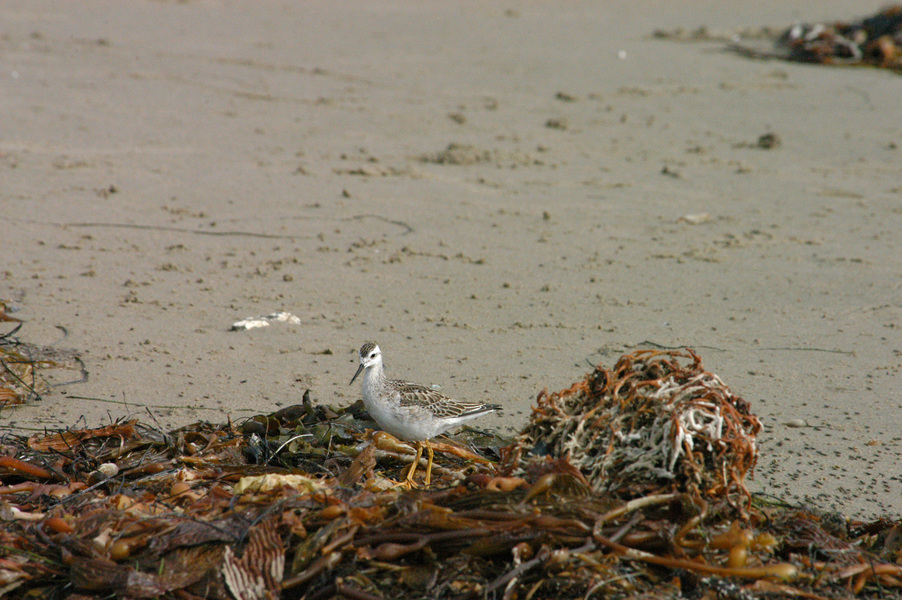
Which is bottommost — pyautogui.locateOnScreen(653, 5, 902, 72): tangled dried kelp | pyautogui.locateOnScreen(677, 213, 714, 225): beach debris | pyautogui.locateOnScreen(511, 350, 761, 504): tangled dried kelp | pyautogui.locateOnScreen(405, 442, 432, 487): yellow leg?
pyautogui.locateOnScreen(405, 442, 432, 487): yellow leg

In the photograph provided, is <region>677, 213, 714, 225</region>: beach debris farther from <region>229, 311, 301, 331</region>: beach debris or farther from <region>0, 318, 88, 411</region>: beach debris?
<region>0, 318, 88, 411</region>: beach debris

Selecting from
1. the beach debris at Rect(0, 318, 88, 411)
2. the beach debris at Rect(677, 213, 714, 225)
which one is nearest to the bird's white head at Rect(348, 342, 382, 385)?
the beach debris at Rect(0, 318, 88, 411)

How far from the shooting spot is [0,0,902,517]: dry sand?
16.5 ft

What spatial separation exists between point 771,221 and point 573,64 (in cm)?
615

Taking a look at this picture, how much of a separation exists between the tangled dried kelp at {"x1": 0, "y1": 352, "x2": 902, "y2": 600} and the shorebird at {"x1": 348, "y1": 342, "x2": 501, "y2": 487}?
0.66m

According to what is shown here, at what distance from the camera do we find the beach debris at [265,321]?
5.55 meters

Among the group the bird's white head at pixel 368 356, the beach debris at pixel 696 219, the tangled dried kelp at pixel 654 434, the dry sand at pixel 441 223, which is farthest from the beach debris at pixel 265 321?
the beach debris at pixel 696 219

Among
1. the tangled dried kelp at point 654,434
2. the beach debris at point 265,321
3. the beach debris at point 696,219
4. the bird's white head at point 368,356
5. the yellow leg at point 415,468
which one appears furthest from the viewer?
the beach debris at point 696,219

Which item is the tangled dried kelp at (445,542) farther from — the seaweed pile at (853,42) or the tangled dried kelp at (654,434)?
the seaweed pile at (853,42)

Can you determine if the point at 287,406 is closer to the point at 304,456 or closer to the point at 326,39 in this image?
the point at 304,456

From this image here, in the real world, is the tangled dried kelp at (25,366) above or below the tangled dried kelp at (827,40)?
below

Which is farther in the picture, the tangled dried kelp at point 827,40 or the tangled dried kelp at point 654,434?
the tangled dried kelp at point 827,40

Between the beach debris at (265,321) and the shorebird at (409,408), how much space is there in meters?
1.38

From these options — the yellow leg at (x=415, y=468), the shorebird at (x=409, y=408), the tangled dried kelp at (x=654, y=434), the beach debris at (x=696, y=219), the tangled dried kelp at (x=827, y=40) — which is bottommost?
the yellow leg at (x=415, y=468)
